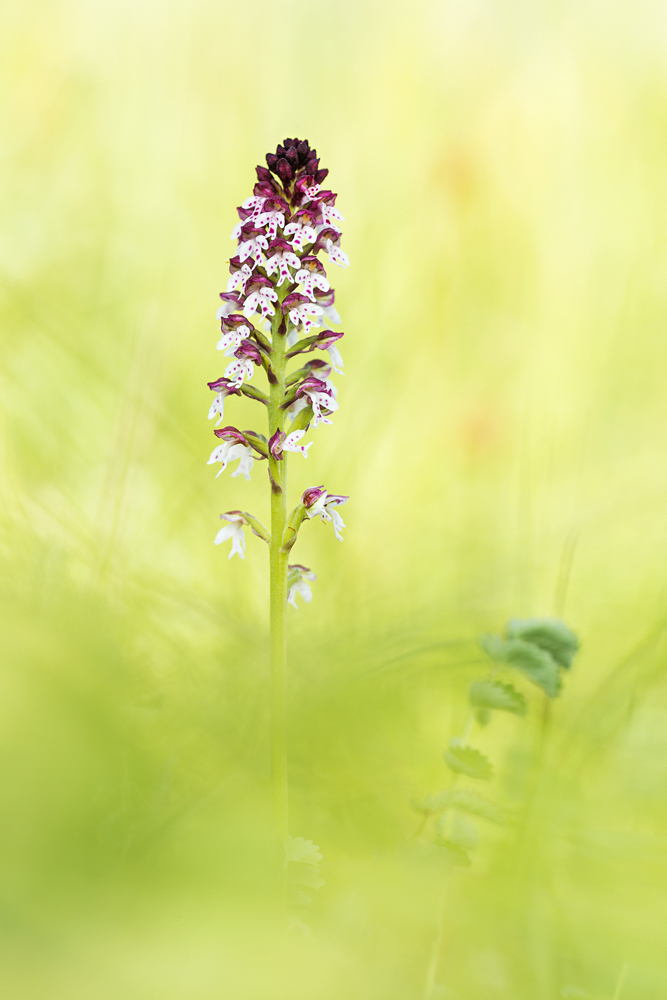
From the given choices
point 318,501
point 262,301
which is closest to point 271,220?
point 262,301

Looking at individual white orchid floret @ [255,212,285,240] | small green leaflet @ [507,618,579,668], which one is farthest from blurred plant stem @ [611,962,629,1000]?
individual white orchid floret @ [255,212,285,240]

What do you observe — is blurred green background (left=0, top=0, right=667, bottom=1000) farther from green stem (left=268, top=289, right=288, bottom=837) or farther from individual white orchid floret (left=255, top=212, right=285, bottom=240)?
individual white orchid floret (left=255, top=212, right=285, bottom=240)

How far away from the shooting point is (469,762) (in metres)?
1.38

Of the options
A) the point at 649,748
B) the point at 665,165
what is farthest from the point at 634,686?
the point at 665,165

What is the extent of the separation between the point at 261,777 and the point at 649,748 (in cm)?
91

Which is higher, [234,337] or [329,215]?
[329,215]

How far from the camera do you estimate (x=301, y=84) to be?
142 inches

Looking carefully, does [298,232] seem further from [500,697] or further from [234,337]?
[500,697]

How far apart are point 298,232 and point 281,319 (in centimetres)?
17

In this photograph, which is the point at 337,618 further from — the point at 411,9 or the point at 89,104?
the point at 411,9

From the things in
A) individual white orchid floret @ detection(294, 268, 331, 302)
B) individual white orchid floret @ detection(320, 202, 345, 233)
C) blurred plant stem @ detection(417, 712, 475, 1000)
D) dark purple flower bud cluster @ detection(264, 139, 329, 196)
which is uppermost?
dark purple flower bud cluster @ detection(264, 139, 329, 196)

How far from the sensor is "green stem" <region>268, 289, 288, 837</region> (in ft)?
4.32

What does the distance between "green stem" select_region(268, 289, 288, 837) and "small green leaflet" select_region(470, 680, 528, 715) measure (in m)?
0.42

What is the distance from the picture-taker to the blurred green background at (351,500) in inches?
42.3
